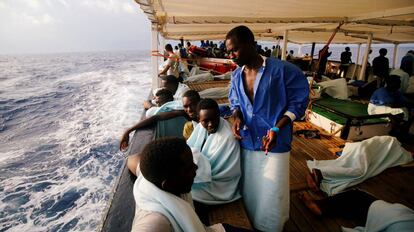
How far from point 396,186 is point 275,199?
2224 millimetres

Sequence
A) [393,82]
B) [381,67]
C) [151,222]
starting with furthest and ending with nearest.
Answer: [381,67]
[393,82]
[151,222]

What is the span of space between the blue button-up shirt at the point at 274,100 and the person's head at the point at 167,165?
0.84 m

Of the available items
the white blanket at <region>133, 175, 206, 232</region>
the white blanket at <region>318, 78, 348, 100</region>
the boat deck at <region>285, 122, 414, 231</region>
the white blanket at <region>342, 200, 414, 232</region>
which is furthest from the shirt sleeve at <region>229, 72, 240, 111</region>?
the white blanket at <region>318, 78, 348, 100</region>

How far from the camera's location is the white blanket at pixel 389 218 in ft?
5.85

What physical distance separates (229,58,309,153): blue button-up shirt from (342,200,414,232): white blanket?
96 cm

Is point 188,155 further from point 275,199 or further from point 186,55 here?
point 186,55

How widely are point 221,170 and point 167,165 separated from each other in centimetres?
102

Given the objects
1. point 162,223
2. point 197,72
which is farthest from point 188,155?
point 197,72

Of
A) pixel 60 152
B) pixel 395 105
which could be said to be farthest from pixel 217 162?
pixel 60 152

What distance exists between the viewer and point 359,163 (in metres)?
3.14

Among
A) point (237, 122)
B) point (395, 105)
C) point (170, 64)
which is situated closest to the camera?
point (237, 122)

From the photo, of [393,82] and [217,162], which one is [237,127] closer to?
[217,162]

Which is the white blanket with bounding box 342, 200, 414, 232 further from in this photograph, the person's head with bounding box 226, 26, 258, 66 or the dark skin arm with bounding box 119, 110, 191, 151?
the dark skin arm with bounding box 119, 110, 191, 151

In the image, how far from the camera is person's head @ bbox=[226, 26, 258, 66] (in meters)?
1.67
